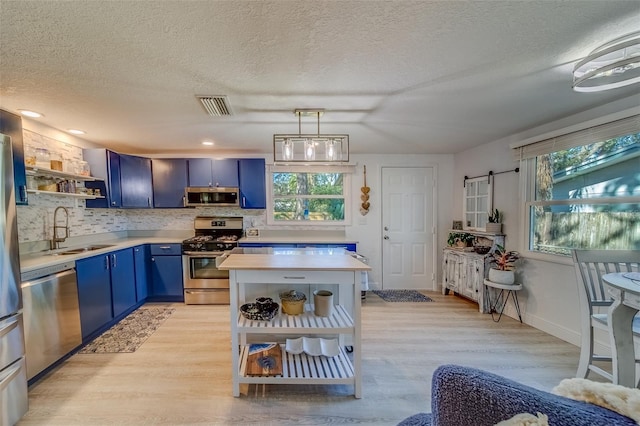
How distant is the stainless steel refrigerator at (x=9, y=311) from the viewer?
1.56 m

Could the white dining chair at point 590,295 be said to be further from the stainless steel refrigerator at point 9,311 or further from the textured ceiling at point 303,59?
the stainless steel refrigerator at point 9,311

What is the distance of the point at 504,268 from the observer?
304 cm

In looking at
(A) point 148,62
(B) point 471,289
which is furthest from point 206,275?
(B) point 471,289

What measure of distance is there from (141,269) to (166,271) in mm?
302

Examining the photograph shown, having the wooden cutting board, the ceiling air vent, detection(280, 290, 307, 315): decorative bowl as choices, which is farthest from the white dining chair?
the ceiling air vent

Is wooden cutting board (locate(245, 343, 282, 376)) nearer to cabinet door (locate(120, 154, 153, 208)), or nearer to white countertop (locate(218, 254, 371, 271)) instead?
white countertop (locate(218, 254, 371, 271))

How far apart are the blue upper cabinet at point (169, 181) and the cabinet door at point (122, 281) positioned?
936mm

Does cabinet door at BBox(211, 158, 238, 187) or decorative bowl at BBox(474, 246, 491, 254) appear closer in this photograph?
decorative bowl at BBox(474, 246, 491, 254)

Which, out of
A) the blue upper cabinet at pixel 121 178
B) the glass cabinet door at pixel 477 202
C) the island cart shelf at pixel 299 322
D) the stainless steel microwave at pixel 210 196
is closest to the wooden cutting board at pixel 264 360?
the island cart shelf at pixel 299 322

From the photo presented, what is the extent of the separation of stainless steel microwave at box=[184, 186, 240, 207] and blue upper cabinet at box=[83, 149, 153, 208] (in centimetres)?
60

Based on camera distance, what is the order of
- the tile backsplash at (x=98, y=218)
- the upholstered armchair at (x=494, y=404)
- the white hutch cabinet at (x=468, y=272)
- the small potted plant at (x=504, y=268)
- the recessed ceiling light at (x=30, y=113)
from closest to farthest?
the upholstered armchair at (x=494, y=404) < the recessed ceiling light at (x=30, y=113) < the tile backsplash at (x=98, y=218) < the small potted plant at (x=504, y=268) < the white hutch cabinet at (x=468, y=272)

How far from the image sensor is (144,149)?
389 centimetres

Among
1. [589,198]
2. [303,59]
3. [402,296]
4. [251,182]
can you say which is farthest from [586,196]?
[251,182]

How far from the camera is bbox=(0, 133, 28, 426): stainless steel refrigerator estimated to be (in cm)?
156
